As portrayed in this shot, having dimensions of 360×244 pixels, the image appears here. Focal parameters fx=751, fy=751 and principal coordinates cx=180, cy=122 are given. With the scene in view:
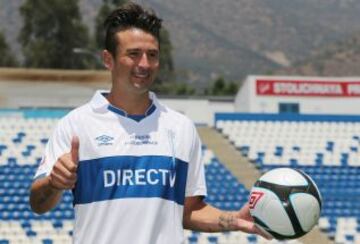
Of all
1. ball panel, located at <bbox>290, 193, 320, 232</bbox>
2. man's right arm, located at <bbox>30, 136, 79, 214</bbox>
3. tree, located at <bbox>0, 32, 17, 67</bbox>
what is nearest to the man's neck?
man's right arm, located at <bbox>30, 136, 79, 214</bbox>

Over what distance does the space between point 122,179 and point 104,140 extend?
5.9 inches

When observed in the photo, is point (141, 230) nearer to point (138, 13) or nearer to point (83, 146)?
point (83, 146)

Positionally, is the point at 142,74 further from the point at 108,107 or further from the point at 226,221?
the point at 226,221

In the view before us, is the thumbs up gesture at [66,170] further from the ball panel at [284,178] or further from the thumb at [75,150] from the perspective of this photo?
the ball panel at [284,178]

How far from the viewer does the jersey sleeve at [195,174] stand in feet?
8.77

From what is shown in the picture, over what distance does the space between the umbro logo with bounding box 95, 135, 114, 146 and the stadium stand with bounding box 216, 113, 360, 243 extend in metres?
10.4

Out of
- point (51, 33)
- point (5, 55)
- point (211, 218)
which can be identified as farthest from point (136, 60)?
point (5, 55)

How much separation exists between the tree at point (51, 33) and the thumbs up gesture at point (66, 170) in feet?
148

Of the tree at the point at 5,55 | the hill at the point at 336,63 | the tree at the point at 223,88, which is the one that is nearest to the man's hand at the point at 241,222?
the tree at the point at 5,55

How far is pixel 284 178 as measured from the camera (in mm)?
2811

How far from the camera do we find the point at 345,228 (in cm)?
1273

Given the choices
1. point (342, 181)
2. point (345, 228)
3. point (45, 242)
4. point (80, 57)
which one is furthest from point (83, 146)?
point (80, 57)

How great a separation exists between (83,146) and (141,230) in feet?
1.12

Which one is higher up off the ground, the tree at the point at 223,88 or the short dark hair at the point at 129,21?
the short dark hair at the point at 129,21
